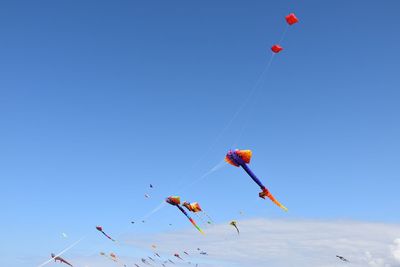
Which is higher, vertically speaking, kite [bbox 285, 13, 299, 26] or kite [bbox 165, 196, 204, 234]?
kite [bbox 285, 13, 299, 26]

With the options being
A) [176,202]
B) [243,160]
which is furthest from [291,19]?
[176,202]

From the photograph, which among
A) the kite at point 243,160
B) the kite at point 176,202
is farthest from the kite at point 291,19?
the kite at point 176,202

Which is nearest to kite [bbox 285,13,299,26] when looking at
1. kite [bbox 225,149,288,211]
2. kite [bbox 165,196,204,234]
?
kite [bbox 225,149,288,211]

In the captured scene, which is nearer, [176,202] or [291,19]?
[291,19]

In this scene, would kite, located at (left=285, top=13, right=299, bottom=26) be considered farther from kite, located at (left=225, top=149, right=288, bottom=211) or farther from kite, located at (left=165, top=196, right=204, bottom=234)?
kite, located at (left=165, top=196, right=204, bottom=234)

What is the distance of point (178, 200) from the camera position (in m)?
111

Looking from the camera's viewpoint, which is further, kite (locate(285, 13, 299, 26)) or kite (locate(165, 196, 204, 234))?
kite (locate(165, 196, 204, 234))

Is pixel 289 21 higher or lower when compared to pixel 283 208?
higher

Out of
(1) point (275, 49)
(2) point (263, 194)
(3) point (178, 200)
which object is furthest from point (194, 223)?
(1) point (275, 49)

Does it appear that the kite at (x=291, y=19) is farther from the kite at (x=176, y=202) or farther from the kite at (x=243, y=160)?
the kite at (x=176, y=202)

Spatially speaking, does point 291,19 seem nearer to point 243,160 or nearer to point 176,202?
point 243,160

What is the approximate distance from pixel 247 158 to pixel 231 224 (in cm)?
4586

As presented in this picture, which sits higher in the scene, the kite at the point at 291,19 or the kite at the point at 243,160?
the kite at the point at 291,19

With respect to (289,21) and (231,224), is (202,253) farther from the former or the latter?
(289,21)
